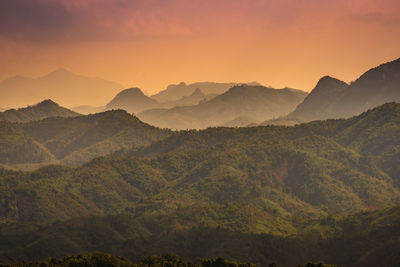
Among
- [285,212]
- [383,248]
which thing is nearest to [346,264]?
[383,248]

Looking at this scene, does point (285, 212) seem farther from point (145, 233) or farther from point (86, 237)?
point (86, 237)

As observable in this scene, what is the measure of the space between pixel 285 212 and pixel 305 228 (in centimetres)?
2486

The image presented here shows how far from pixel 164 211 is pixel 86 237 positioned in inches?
1386

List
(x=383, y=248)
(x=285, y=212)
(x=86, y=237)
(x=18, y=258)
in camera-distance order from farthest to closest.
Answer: (x=285, y=212) → (x=86, y=237) → (x=18, y=258) → (x=383, y=248)

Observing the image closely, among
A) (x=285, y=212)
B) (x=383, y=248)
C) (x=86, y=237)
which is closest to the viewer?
(x=383, y=248)

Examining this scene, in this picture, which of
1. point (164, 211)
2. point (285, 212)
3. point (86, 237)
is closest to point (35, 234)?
point (86, 237)

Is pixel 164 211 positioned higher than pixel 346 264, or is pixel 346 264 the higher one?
pixel 164 211

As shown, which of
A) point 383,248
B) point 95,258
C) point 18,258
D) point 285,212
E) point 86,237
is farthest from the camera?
point 285,212

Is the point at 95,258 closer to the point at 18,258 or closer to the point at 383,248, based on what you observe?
the point at 18,258

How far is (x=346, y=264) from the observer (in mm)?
143750

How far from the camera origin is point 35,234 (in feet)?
548

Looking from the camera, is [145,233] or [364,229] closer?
[364,229]

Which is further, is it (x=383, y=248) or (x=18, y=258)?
(x=18, y=258)

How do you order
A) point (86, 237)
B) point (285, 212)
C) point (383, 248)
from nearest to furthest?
point (383, 248)
point (86, 237)
point (285, 212)
